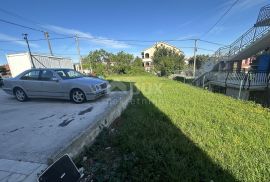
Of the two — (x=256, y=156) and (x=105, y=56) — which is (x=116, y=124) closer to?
(x=256, y=156)

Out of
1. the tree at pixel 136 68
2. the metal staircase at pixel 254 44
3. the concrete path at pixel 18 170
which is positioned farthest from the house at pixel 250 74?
the tree at pixel 136 68

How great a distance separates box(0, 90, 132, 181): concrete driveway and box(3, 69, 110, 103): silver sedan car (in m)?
0.36

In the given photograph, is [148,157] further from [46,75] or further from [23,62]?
[23,62]

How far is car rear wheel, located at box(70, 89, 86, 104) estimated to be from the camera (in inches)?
255

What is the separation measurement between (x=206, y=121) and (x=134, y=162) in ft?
9.14

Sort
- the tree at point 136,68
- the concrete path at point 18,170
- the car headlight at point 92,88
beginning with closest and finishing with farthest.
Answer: the concrete path at point 18,170 → the car headlight at point 92,88 → the tree at point 136,68

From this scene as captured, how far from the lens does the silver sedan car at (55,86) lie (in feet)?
21.0

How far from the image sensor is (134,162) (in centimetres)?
273

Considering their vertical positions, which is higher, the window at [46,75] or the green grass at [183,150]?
the window at [46,75]

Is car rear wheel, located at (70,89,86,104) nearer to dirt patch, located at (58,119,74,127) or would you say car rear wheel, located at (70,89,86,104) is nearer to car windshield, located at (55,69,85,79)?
car windshield, located at (55,69,85,79)

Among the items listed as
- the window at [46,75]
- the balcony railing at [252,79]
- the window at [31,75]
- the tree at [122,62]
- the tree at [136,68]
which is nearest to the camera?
the window at [46,75]

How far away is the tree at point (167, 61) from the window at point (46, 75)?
97.6ft

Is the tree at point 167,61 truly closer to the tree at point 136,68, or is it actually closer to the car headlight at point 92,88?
the tree at point 136,68

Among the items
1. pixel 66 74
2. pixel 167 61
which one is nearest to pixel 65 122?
pixel 66 74
